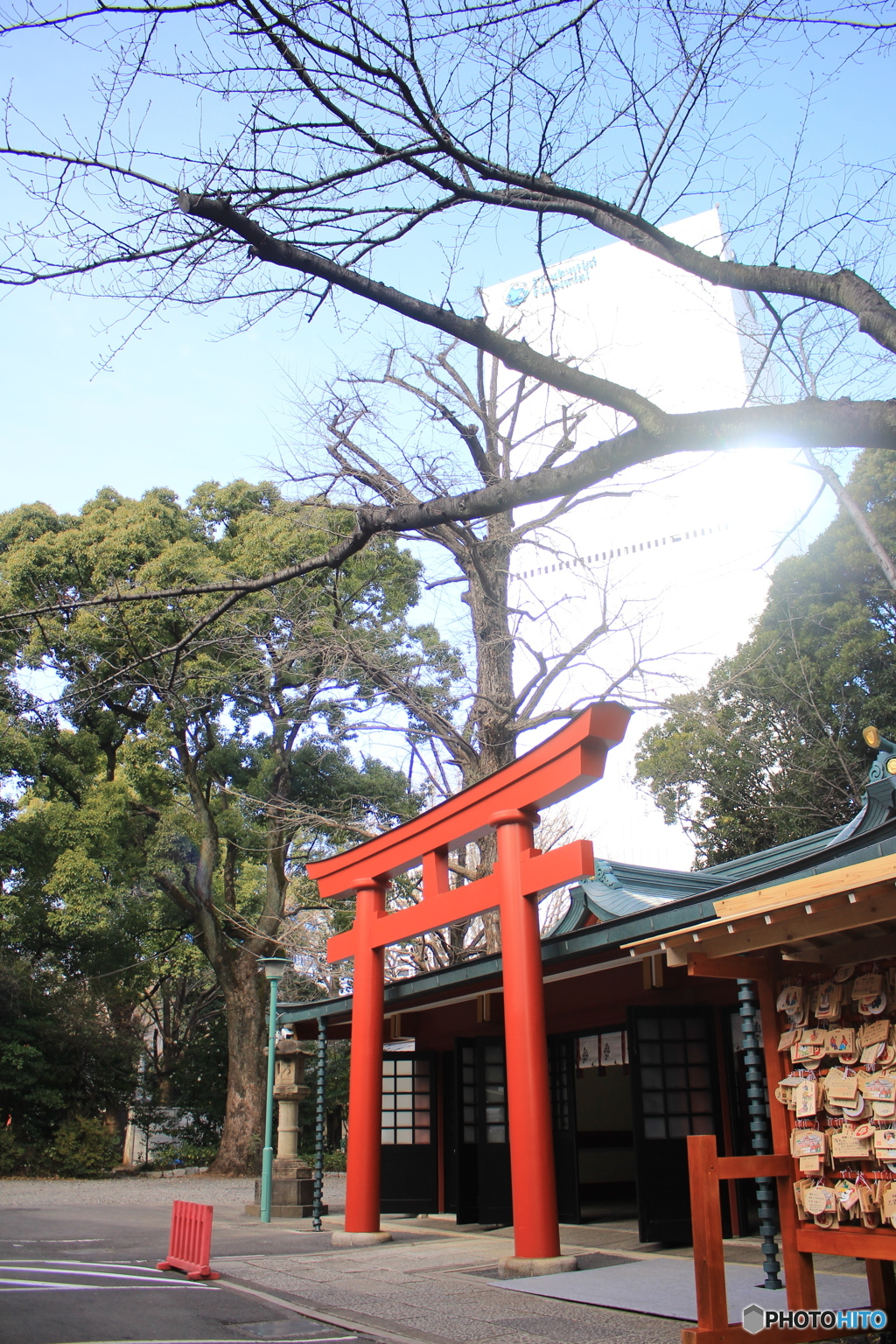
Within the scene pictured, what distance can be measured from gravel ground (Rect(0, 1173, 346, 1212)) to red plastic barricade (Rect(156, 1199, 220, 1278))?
21.6 ft

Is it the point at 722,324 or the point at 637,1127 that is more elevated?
the point at 722,324

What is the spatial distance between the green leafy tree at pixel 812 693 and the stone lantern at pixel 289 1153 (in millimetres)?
9456

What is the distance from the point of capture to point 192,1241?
739 cm

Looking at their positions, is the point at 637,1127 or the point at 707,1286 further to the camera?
the point at 637,1127

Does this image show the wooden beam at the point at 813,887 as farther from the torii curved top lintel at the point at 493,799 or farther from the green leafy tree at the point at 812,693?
the green leafy tree at the point at 812,693

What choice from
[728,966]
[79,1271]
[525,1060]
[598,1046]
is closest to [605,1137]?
[598,1046]

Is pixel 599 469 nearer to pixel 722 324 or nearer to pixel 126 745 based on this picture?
pixel 722 324

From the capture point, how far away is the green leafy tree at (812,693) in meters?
18.2

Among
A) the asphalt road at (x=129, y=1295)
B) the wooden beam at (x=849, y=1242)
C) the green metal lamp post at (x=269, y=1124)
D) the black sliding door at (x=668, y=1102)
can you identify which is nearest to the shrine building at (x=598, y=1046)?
the black sliding door at (x=668, y=1102)

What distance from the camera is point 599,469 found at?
429cm

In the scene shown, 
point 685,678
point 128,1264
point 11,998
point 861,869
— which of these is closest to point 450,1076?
point 128,1264

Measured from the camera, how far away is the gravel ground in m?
15.1

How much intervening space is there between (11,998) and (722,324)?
66.7 feet

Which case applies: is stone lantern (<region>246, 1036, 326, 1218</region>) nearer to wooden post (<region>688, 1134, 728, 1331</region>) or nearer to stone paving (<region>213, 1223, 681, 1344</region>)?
stone paving (<region>213, 1223, 681, 1344</region>)
